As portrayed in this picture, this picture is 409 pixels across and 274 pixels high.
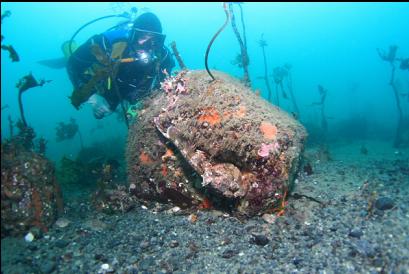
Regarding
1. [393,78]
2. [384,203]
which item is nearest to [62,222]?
[384,203]

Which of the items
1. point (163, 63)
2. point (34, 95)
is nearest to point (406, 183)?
point (163, 63)

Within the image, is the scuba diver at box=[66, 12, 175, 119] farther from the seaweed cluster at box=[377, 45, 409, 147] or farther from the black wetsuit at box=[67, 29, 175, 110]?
the seaweed cluster at box=[377, 45, 409, 147]

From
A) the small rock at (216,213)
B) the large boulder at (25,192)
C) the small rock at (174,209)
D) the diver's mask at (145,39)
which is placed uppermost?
the diver's mask at (145,39)

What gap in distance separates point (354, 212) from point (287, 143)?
4.90 ft

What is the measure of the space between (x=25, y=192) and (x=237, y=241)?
10.4 feet

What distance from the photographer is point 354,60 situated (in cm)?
9306

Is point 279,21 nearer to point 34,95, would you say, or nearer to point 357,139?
point 34,95

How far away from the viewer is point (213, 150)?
13.8 ft

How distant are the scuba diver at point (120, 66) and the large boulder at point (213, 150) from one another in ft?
5.36

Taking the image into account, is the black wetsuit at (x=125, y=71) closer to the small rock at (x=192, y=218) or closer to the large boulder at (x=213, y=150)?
the large boulder at (x=213, y=150)

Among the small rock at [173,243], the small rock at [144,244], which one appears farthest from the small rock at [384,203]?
the small rock at [144,244]

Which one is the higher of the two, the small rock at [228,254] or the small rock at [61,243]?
the small rock at [61,243]

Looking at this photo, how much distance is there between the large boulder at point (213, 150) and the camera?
4.09 metres

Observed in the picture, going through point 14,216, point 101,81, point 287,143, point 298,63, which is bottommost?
point 298,63
